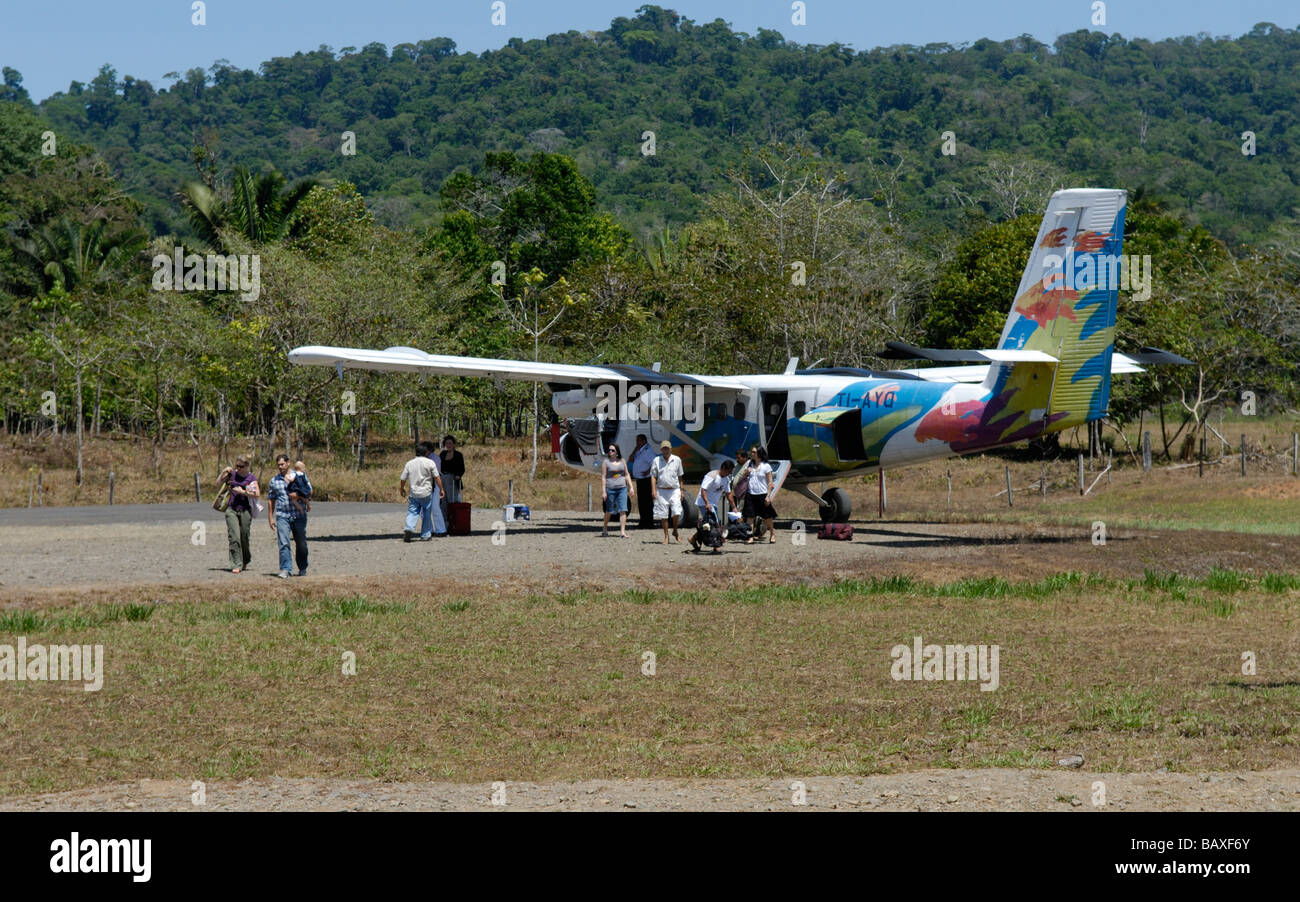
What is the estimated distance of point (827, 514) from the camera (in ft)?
106

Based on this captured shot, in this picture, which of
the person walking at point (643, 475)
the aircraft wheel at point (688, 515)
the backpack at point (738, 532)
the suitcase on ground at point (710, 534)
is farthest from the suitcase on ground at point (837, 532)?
the person walking at point (643, 475)

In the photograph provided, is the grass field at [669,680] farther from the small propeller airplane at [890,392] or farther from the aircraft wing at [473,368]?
the aircraft wing at [473,368]

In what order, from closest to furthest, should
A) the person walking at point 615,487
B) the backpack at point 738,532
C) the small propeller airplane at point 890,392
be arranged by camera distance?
the small propeller airplane at point 890,392
the backpack at point 738,532
the person walking at point 615,487

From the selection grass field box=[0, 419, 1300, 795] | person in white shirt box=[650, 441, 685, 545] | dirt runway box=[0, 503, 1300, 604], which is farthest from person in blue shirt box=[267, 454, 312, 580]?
person in white shirt box=[650, 441, 685, 545]

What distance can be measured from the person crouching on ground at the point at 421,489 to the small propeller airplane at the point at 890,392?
2498 millimetres

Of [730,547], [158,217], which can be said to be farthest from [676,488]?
[158,217]

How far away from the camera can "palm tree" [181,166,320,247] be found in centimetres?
6600

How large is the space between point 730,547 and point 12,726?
16753mm

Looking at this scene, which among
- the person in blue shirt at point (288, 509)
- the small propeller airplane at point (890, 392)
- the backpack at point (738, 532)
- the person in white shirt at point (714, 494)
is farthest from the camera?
the backpack at point (738, 532)

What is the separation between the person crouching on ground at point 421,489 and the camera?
2719cm

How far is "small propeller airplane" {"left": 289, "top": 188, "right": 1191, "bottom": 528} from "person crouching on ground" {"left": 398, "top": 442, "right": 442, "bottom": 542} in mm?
2498

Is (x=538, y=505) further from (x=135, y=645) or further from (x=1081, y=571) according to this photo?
(x=135, y=645)

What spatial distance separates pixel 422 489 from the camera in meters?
27.4
